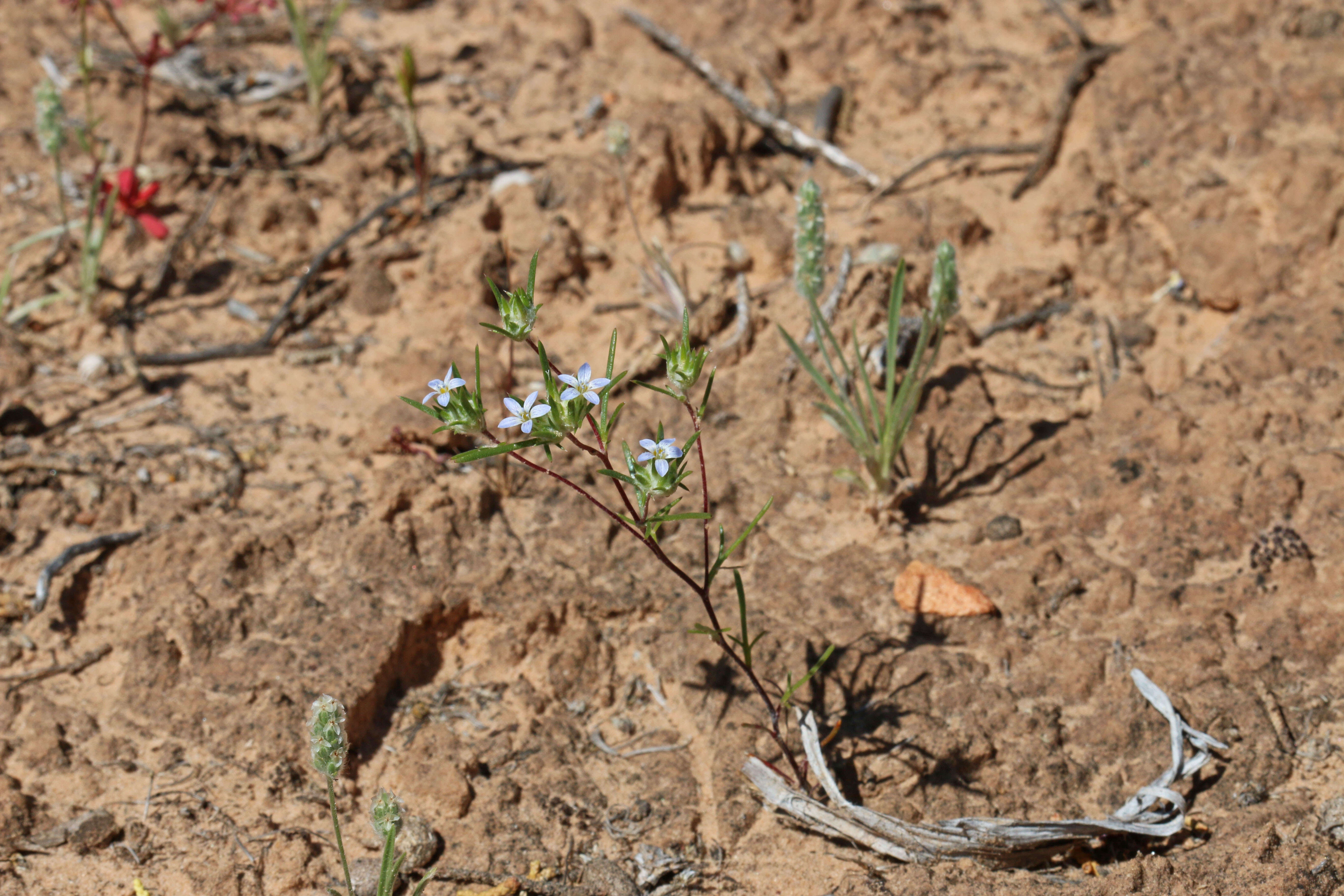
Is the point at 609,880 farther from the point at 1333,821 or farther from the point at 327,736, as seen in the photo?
the point at 1333,821

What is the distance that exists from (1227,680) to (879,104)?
3225 mm

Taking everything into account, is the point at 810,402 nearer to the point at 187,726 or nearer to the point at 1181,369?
the point at 1181,369

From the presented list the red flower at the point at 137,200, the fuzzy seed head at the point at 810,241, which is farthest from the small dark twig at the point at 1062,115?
the red flower at the point at 137,200

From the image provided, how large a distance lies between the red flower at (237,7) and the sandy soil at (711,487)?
50cm

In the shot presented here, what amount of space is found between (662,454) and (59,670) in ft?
6.57

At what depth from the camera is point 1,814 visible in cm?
226

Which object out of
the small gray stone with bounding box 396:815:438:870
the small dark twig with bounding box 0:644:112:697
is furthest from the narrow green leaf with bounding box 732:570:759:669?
the small dark twig with bounding box 0:644:112:697

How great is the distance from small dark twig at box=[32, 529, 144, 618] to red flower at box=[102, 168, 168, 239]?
1631 mm

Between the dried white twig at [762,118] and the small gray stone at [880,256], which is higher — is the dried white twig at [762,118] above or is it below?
above

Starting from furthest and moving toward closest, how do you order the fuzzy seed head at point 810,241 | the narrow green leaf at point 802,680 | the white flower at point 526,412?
the fuzzy seed head at point 810,241, the narrow green leaf at point 802,680, the white flower at point 526,412

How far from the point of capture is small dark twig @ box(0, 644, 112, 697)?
8.59 feet

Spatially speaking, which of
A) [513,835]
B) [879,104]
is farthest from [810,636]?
[879,104]

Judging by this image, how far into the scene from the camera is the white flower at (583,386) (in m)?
1.75

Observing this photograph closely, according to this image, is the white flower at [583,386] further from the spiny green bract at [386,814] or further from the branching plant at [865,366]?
the branching plant at [865,366]
